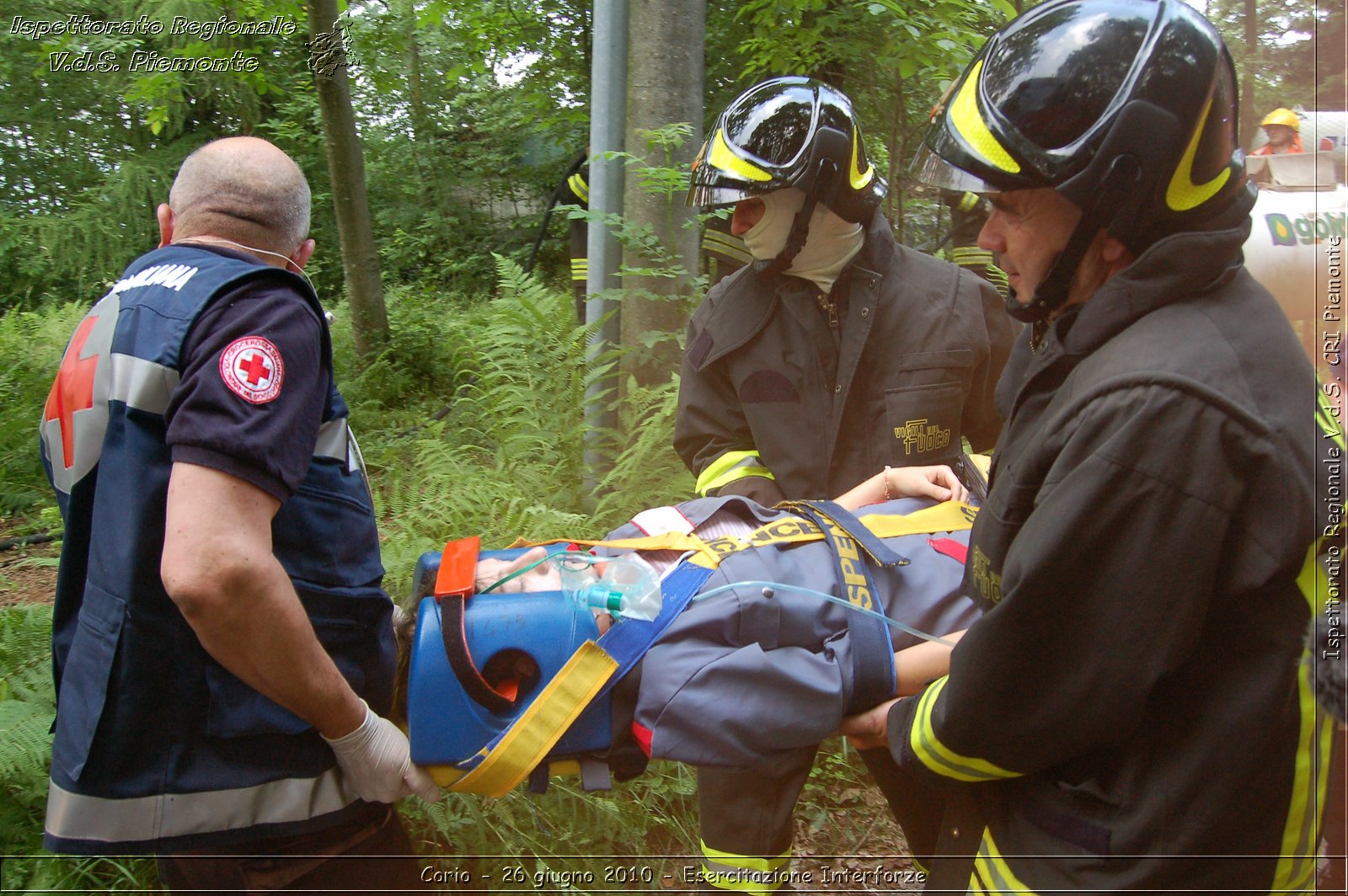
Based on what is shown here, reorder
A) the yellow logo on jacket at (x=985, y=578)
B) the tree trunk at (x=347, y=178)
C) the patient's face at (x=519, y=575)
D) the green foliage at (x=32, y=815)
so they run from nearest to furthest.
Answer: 1. the yellow logo on jacket at (x=985, y=578)
2. the patient's face at (x=519, y=575)
3. the green foliage at (x=32, y=815)
4. the tree trunk at (x=347, y=178)

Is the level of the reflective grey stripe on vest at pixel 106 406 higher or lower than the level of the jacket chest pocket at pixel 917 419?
A: higher

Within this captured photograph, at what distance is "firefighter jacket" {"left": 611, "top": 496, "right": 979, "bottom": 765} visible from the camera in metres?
1.76

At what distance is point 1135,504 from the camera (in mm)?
1213

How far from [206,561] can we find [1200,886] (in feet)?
5.63

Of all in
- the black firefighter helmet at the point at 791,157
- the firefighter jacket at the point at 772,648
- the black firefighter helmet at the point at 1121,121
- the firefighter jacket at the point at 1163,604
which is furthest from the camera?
the black firefighter helmet at the point at 791,157

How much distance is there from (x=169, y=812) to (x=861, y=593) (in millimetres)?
1530

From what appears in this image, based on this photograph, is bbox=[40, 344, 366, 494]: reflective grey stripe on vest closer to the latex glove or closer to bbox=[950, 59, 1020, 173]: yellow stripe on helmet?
the latex glove

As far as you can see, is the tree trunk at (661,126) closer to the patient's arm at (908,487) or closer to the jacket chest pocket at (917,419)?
the jacket chest pocket at (917,419)

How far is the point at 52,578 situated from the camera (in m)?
5.06

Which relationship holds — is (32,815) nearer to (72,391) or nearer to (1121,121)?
(72,391)

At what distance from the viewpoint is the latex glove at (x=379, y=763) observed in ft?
5.91

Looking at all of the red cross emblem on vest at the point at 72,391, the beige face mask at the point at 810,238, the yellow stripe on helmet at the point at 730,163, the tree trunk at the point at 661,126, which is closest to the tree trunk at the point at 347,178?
the tree trunk at the point at 661,126

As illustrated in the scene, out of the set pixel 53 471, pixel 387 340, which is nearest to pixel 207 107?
pixel 387 340

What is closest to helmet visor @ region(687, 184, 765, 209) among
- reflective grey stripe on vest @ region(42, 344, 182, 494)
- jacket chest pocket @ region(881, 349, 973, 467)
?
jacket chest pocket @ region(881, 349, 973, 467)
